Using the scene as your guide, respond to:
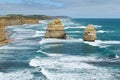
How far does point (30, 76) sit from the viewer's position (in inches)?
1626

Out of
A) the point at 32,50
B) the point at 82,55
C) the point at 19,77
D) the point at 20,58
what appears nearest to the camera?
the point at 19,77

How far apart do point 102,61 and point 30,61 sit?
10115 millimetres

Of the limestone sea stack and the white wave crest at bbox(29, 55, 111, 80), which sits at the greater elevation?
the limestone sea stack

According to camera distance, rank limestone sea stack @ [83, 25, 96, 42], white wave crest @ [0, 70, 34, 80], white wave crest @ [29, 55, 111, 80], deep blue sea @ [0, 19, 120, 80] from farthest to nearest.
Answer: limestone sea stack @ [83, 25, 96, 42], deep blue sea @ [0, 19, 120, 80], white wave crest @ [29, 55, 111, 80], white wave crest @ [0, 70, 34, 80]

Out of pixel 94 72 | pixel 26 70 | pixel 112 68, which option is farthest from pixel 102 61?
pixel 26 70

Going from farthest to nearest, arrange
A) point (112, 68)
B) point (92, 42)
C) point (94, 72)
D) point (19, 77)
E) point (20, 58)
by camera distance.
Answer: point (92, 42) < point (20, 58) < point (112, 68) < point (94, 72) < point (19, 77)

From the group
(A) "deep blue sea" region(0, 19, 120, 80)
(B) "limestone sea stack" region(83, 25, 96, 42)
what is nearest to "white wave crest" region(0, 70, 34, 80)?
(A) "deep blue sea" region(0, 19, 120, 80)

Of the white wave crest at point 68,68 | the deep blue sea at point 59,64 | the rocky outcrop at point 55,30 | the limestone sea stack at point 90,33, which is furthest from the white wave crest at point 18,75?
the rocky outcrop at point 55,30

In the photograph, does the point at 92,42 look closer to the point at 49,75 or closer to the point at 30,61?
the point at 30,61

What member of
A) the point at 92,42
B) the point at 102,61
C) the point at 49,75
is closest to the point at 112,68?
the point at 102,61

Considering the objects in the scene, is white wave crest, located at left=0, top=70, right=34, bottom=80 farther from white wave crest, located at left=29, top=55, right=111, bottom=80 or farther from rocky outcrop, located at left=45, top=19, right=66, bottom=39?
rocky outcrop, located at left=45, top=19, right=66, bottom=39

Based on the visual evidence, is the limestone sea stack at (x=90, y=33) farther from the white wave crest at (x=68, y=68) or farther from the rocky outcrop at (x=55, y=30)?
the white wave crest at (x=68, y=68)

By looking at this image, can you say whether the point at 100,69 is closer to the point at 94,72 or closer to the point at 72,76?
the point at 94,72

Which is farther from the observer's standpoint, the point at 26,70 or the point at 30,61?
the point at 30,61
